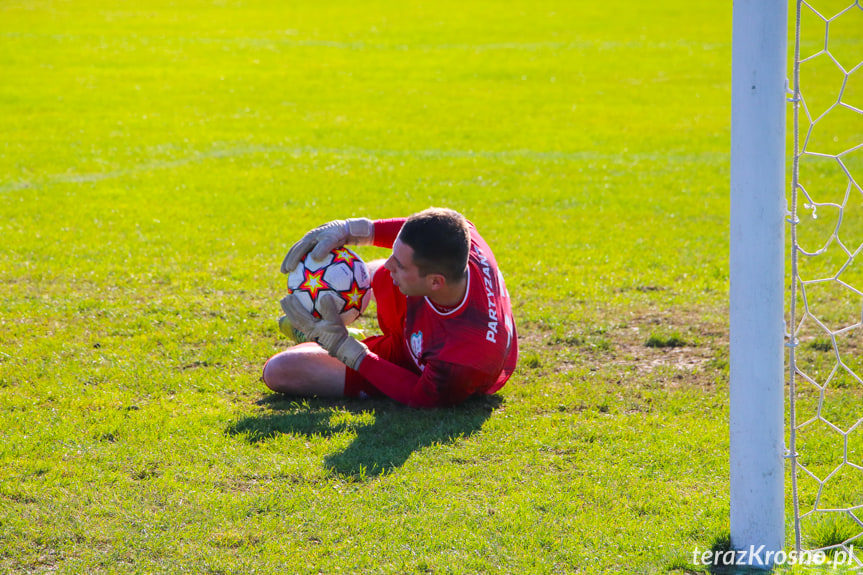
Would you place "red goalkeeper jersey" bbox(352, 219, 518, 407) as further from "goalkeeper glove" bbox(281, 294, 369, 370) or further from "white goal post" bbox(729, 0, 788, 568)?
"white goal post" bbox(729, 0, 788, 568)

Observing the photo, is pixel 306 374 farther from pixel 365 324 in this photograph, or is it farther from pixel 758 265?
pixel 758 265

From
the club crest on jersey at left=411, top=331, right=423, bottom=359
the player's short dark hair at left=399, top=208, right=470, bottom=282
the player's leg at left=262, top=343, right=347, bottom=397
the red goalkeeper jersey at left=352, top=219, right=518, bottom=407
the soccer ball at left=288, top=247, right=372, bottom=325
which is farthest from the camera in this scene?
the player's leg at left=262, top=343, right=347, bottom=397

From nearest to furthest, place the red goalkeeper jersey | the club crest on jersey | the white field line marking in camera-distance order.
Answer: the red goalkeeper jersey → the club crest on jersey → the white field line marking

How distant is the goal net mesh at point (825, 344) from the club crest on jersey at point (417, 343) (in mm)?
2072

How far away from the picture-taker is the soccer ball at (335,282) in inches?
202

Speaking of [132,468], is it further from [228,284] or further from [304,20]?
[304,20]

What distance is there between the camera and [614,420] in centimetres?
498

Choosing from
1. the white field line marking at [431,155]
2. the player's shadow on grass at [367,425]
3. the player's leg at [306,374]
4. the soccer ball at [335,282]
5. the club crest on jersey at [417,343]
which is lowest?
the player's shadow on grass at [367,425]

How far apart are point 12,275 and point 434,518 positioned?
5.50m

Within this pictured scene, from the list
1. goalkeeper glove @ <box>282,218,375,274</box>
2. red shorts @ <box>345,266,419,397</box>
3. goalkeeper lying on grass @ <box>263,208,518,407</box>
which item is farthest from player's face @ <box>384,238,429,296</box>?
goalkeeper glove @ <box>282,218,375,274</box>

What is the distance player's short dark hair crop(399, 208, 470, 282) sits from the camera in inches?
180

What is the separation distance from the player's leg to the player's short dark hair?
1044 mm

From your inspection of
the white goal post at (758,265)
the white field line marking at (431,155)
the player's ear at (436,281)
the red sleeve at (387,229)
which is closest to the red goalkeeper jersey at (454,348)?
the player's ear at (436,281)

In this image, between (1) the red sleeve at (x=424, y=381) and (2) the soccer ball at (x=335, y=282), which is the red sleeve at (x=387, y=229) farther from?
(1) the red sleeve at (x=424, y=381)
